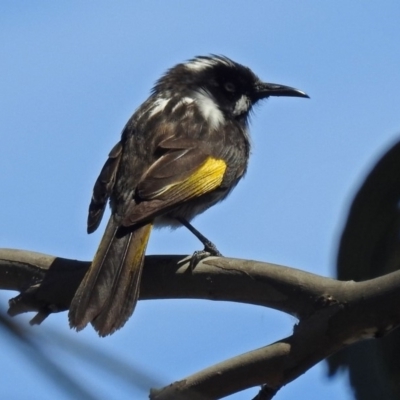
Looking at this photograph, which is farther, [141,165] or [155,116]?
[155,116]

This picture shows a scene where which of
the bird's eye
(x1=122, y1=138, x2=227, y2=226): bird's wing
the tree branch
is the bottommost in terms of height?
the tree branch

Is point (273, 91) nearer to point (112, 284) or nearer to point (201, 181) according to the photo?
point (201, 181)

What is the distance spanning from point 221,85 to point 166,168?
1809mm

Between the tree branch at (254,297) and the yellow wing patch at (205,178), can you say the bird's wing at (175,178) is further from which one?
the tree branch at (254,297)

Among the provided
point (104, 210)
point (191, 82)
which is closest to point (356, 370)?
point (104, 210)

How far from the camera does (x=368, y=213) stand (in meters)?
4.23

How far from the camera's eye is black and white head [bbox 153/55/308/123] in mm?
5863

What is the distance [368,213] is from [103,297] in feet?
5.01

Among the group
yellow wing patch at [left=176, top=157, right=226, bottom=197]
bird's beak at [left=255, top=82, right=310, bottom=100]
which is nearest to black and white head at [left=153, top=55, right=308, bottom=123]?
bird's beak at [left=255, top=82, right=310, bottom=100]

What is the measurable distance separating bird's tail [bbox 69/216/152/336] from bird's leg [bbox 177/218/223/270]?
27 centimetres

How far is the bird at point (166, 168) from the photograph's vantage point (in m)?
3.53

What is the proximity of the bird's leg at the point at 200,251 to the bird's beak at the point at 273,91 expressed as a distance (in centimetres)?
170

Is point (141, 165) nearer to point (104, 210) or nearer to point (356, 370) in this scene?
point (104, 210)

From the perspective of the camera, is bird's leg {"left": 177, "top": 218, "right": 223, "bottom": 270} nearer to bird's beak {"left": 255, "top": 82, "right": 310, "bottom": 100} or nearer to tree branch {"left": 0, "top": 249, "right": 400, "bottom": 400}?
tree branch {"left": 0, "top": 249, "right": 400, "bottom": 400}
